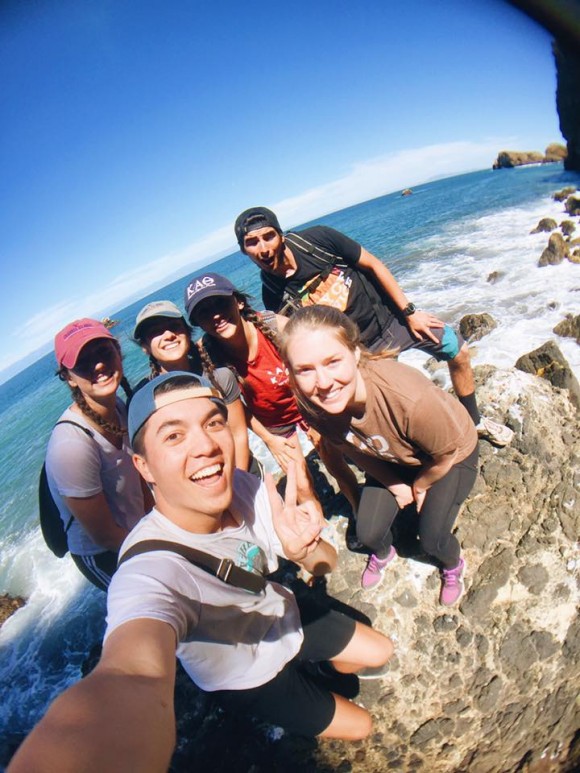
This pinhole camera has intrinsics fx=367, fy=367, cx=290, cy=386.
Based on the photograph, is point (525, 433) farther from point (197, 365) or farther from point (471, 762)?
point (197, 365)

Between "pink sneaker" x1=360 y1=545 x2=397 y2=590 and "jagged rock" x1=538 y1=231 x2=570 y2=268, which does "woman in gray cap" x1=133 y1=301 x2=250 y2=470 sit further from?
"jagged rock" x1=538 y1=231 x2=570 y2=268

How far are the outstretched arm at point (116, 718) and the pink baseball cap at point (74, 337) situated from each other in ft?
6.73

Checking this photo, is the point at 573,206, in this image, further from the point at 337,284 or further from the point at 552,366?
the point at 337,284

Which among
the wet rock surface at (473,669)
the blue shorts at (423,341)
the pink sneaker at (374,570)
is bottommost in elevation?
the wet rock surface at (473,669)

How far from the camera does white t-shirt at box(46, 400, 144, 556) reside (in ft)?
8.40

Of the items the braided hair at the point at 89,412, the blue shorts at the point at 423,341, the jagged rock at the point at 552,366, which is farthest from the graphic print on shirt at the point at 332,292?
the jagged rock at the point at 552,366

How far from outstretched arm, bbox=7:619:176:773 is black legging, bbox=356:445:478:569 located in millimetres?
1966

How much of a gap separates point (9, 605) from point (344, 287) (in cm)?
1006

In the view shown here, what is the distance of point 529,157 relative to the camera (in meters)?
84.5

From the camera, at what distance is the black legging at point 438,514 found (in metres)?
2.74

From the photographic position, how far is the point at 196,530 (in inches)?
75.3

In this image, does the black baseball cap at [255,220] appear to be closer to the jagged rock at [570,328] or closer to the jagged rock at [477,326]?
the jagged rock at [570,328]

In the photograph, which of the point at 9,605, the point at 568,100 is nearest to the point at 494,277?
the point at 9,605

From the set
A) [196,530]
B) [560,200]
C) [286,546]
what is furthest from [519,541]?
[560,200]
